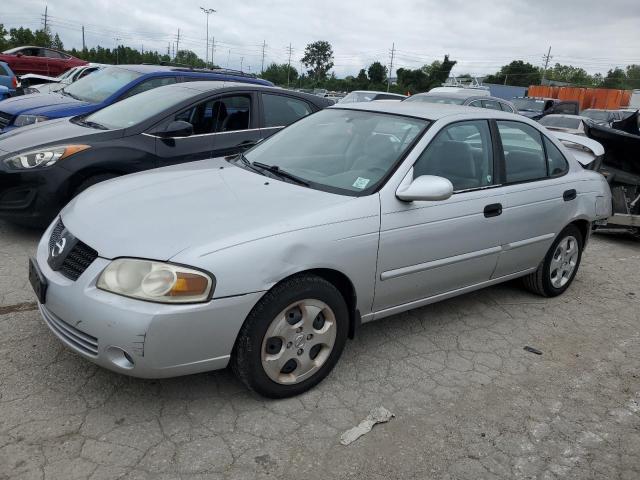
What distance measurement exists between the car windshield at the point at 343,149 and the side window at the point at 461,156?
0.15m

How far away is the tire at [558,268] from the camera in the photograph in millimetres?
4461

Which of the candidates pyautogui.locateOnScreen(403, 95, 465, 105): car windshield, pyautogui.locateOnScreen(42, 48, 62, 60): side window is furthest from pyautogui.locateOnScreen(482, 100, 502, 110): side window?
pyautogui.locateOnScreen(42, 48, 62, 60): side window

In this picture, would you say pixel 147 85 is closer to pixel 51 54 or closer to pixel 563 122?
pixel 563 122

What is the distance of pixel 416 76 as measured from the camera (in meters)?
64.4

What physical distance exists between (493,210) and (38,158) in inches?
150

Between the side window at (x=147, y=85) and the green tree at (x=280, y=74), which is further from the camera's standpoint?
the green tree at (x=280, y=74)

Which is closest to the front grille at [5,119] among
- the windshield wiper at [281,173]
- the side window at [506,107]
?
the windshield wiper at [281,173]

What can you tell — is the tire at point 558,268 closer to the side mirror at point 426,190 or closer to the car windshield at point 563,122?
the side mirror at point 426,190

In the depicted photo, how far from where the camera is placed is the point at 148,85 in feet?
23.5

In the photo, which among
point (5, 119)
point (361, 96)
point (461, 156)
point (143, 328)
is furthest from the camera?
point (361, 96)

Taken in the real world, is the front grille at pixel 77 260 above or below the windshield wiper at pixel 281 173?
below

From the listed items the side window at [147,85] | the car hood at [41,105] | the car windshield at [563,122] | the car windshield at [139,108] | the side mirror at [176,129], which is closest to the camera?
the side mirror at [176,129]

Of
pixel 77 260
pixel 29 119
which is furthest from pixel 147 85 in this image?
pixel 77 260

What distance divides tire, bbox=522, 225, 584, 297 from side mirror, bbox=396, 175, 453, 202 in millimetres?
1797
